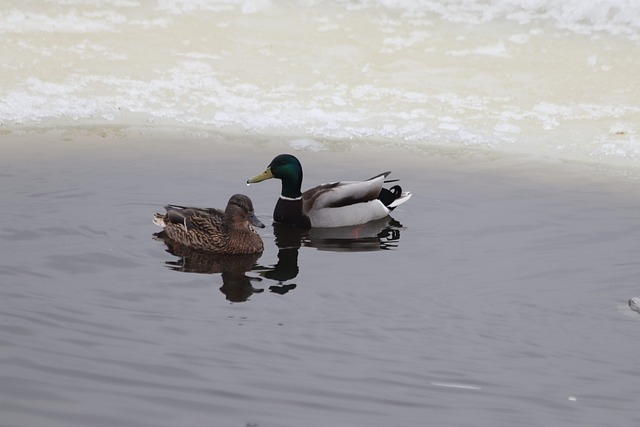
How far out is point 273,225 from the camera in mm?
9875

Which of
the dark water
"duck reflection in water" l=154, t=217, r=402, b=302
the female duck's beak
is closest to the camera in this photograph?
the dark water

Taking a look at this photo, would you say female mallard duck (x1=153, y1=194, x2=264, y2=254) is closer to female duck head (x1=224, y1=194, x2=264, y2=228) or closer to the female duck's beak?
female duck head (x1=224, y1=194, x2=264, y2=228)

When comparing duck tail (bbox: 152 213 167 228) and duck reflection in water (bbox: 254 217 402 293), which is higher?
duck tail (bbox: 152 213 167 228)

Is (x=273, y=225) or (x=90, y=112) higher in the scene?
(x=90, y=112)

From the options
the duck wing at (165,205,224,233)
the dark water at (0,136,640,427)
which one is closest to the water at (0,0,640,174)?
the dark water at (0,136,640,427)

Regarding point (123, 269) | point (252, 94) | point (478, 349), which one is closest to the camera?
point (478, 349)

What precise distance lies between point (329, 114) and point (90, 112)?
2.88 metres

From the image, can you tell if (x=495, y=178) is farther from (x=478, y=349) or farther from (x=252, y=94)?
(x=478, y=349)

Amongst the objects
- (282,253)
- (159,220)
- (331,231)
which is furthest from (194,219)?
(331,231)

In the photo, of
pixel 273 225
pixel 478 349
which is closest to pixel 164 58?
pixel 273 225

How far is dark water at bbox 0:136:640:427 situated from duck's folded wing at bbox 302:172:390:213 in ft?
1.12

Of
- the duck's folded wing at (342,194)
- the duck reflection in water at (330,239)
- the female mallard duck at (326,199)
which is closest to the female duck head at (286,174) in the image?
the female mallard duck at (326,199)

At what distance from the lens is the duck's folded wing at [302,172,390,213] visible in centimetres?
984

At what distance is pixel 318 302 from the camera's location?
7055 millimetres
